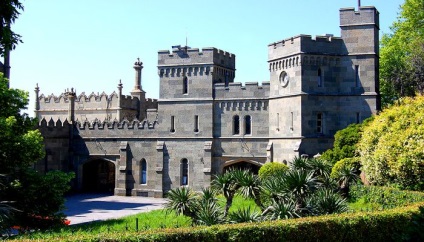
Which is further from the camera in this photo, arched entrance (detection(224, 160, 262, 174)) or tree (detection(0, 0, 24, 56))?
arched entrance (detection(224, 160, 262, 174))

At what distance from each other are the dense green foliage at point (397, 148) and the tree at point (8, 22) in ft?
51.8

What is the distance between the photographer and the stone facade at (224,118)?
32.9m

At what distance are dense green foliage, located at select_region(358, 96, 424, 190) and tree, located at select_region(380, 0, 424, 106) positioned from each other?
12014 mm

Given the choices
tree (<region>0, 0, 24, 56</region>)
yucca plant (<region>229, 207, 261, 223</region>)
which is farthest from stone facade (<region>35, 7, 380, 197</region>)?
tree (<region>0, 0, 24, 56</region>)

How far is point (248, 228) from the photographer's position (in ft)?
49.6

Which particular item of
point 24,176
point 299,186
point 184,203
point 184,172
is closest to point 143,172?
point 184,172

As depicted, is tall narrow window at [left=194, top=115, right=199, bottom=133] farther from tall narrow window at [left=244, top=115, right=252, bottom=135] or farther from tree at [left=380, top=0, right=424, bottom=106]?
tree at [left=380, top=0, right=424, bottom=106]

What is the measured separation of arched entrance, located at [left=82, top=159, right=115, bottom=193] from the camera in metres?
43.4

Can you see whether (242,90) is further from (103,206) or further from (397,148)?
(397,148)

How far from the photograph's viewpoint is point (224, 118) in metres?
37.6

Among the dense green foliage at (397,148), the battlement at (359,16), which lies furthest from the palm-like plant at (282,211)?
the battlement at (359,16)

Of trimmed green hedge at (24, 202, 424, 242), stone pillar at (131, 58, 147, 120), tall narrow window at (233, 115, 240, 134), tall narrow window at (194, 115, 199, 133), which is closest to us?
trimmed green hedge at (24, 202, 424, 242)

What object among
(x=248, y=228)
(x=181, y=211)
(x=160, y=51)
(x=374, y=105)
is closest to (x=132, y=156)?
(x=160, y=51)

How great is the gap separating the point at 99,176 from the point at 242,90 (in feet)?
48.0
